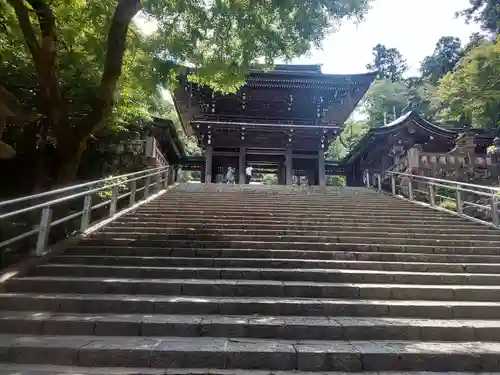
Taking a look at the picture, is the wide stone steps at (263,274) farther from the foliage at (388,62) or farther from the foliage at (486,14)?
the foliage at (388,62)

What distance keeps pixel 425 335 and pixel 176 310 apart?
102 inches

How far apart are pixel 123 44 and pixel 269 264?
4919mm

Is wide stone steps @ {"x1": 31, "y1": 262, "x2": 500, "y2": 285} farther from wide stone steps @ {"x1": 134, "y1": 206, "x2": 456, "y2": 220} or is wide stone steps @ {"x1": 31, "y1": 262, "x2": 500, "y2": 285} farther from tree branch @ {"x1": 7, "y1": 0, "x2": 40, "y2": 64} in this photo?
tree branch @ {"x1": 7, "y1": 0, "x2": 40, "y2": 64}

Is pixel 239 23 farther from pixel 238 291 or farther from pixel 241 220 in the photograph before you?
pixel 238 291

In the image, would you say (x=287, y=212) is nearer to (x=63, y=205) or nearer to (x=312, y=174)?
(x=63, y=205)

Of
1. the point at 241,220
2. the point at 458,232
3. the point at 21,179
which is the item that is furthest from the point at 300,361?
the point at 21,179

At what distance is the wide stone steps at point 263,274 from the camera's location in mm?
4566

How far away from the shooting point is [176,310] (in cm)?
371

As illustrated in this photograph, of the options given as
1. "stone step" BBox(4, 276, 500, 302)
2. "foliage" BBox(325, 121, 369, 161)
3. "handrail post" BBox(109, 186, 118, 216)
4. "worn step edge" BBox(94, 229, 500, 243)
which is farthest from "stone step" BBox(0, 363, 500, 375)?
"foliage" BBox(325, 121, 369, 161)

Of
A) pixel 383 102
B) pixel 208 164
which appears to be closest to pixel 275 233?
pixel 208 164

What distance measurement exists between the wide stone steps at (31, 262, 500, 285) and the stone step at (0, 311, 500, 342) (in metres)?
1.07

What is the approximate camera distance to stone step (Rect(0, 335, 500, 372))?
286cm

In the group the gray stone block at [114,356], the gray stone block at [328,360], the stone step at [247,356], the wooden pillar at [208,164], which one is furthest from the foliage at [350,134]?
the gray stone block at [114,356]

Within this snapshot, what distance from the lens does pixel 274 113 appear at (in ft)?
57.5
